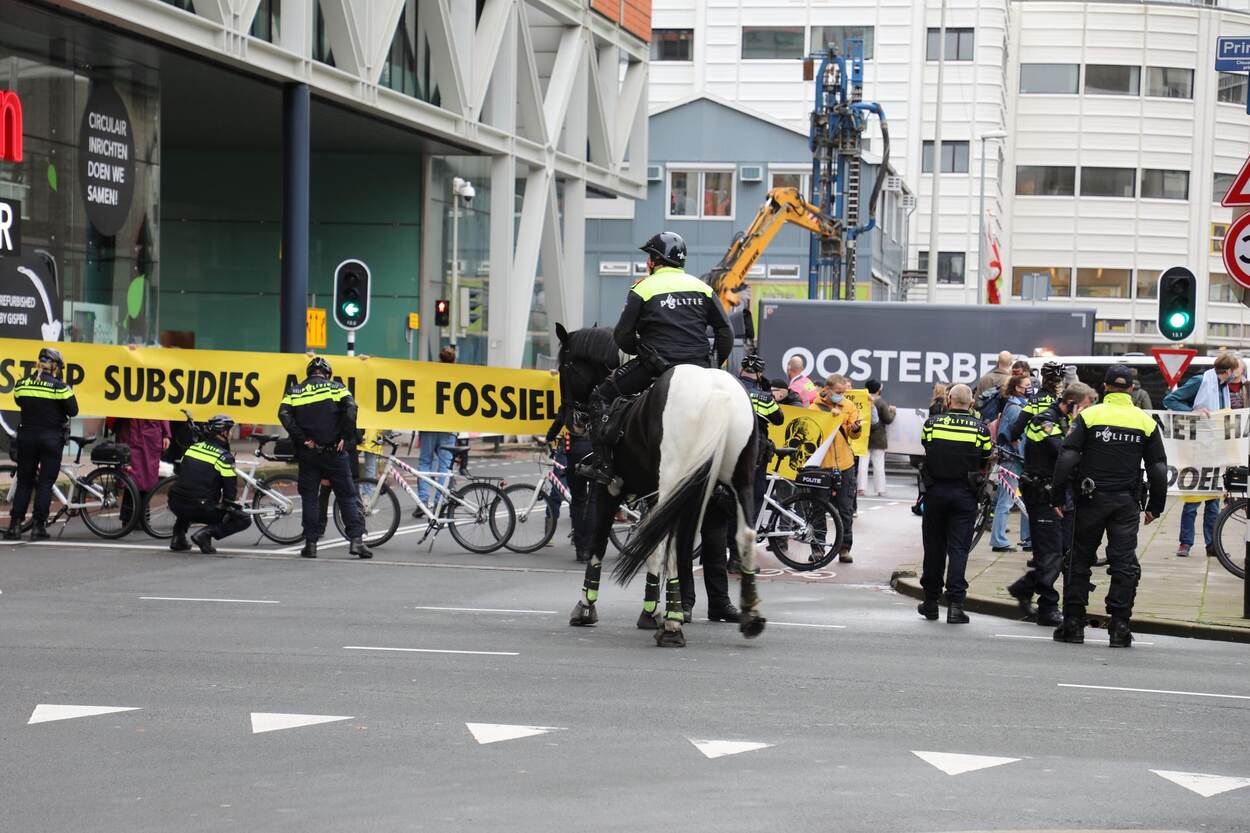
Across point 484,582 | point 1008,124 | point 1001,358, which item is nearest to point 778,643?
point 484,582

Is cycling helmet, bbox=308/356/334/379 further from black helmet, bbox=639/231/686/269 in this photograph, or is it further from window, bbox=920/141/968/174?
window, bbox=920/141/968/174

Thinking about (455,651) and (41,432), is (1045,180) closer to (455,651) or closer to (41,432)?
(41,432)

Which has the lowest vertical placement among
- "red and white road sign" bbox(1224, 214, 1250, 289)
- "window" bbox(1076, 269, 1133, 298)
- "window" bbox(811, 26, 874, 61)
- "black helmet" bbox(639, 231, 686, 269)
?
"black helmet" bbox(639, 231, 686, 269)

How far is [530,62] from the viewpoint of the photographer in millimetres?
39375

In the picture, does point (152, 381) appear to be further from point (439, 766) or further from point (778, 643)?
point (439, 766)

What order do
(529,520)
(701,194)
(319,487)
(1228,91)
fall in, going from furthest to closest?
1. (1228,91)
2. (701,194)
3. (529,520)
4. (319,487)

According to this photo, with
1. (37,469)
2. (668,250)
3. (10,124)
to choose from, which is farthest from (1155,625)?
(10,124)

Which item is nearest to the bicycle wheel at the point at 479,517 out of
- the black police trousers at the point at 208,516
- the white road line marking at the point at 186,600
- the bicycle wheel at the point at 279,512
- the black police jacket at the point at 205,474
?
the bicycle wheel at the point at 279,512

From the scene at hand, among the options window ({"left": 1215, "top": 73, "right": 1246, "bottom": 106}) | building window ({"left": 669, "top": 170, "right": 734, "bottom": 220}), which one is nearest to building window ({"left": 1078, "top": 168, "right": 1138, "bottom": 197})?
window ({"left": 1215, "top": 73, "right": 1246, "bottom": 106})

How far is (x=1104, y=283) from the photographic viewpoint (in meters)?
82.2

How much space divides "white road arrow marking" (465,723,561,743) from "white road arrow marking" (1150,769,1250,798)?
2.72 metres

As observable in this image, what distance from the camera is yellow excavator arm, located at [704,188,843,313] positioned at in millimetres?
35447

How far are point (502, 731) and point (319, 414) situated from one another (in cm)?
812

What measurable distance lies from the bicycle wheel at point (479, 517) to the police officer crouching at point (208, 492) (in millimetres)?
2058
